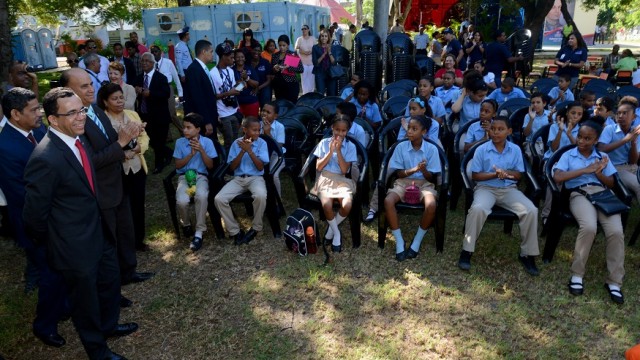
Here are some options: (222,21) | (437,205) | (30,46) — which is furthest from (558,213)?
(30,46)

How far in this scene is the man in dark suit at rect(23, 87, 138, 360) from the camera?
252cm

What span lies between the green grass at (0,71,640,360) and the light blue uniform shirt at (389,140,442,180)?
772 mm

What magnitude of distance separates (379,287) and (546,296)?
4.49 ft

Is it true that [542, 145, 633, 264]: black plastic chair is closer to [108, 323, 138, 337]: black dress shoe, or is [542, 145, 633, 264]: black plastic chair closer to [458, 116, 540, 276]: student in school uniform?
[458, 116, 540, 276]: student in school uniform

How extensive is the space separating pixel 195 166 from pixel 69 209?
7.24ft

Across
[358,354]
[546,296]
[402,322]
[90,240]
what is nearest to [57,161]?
[90,240]

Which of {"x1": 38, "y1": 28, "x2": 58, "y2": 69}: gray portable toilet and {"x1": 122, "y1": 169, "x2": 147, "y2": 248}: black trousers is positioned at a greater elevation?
{"x1": 38, "y1": 28, "x2": 58, "y2": 69}: gray portable toilet

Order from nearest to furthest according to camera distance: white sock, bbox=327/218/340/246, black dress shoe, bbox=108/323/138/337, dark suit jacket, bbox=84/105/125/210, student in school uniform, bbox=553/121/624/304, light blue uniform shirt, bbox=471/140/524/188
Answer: dark suit jacket, bbox=84/105/125/210
black dress shoe, bbox=108/323/138/337
student in school uniform, bbox=553/121/624/304
light blue uniform shirt, bbox=471/140/524/188
white sock, bbox=327/218/340/246

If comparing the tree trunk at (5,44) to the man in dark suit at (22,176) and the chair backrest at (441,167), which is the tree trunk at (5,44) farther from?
the chair backrest at (441,167)

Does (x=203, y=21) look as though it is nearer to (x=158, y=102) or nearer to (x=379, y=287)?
(x=158, y=102)

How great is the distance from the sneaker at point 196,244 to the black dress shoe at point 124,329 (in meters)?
1.23

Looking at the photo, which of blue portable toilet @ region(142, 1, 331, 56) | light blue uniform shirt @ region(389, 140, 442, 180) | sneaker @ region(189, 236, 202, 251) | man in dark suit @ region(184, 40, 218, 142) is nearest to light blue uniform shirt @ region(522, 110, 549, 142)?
light blue uniform shirt @ region(389, 140, 442, 180)

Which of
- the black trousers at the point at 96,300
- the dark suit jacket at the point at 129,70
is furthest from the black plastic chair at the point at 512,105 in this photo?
the dark suit jacket at the point at 129,70

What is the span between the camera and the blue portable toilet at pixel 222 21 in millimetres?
15328
